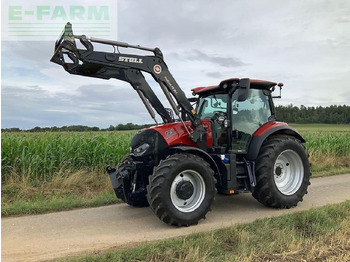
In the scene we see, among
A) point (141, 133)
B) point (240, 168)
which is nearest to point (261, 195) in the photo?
point (240, 168)

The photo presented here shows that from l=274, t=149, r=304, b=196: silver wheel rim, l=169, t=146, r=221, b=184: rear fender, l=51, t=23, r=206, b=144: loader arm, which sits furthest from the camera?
l=274, t=149, r=304, b=196: silver wheel rim

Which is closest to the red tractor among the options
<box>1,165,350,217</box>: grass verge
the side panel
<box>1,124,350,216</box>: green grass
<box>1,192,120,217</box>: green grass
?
the side panel

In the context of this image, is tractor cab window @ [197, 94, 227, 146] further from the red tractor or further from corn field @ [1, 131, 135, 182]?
corn field @ [1, 131, 135, 182]

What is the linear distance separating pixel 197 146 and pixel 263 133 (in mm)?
1375

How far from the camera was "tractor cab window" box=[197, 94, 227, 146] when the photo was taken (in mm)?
6434

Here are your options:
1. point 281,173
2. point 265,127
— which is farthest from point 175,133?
point 281,173

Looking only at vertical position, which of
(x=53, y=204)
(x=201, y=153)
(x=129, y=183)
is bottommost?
(x=53, y=204)

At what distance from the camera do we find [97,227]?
17.8ft

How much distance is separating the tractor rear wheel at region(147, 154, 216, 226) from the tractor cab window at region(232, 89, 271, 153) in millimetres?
1178

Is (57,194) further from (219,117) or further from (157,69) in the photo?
(219,117)

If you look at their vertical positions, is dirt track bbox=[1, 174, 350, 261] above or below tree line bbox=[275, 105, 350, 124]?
below

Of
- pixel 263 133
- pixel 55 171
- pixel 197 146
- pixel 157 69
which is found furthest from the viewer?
pixel 55 171

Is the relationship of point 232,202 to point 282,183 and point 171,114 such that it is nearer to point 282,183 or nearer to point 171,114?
point 282,183

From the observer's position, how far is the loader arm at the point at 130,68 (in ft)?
16.9
